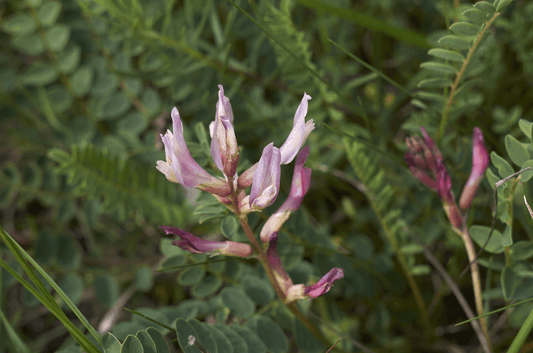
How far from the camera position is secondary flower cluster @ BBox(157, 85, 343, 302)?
2.55 feet

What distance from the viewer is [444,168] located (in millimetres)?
980

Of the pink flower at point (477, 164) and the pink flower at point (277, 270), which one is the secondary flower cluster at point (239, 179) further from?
the pink flower at point (477, 164)

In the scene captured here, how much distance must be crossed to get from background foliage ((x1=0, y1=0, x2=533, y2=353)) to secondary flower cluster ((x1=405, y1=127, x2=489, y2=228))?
0.17 ft

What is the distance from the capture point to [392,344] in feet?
4.91

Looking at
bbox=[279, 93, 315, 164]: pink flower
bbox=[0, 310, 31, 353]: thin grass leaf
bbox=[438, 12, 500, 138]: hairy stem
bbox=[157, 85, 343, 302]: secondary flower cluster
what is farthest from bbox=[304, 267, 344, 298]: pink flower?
bbox=[0, 310, 31, 353]: thin grass leaf

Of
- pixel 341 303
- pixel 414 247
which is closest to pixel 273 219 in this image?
pixel 414 247

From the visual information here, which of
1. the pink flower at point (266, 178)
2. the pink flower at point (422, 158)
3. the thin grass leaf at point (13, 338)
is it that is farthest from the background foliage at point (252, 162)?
the pink flower at point (266, 178)

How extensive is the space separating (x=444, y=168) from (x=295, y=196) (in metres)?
0.38

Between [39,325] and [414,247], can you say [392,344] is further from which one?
[39,325]

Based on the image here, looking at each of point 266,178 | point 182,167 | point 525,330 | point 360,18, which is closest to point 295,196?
point 266,178

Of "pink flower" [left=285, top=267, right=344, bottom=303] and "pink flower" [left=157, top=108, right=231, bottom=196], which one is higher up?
"pink flower" [left=157, top=108, right=231, bottom=196]

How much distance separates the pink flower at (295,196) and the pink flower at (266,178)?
0.29 feet

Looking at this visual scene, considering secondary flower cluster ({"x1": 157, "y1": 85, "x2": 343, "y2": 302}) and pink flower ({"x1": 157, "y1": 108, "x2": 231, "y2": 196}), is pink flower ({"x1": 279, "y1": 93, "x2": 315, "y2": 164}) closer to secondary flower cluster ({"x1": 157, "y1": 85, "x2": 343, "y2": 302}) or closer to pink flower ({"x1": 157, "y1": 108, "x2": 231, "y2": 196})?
secondary flower cluster ({"x1": 157, "y1": 85, "x2": 343, "y2": 302})

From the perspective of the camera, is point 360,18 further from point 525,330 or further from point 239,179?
point 525,330
